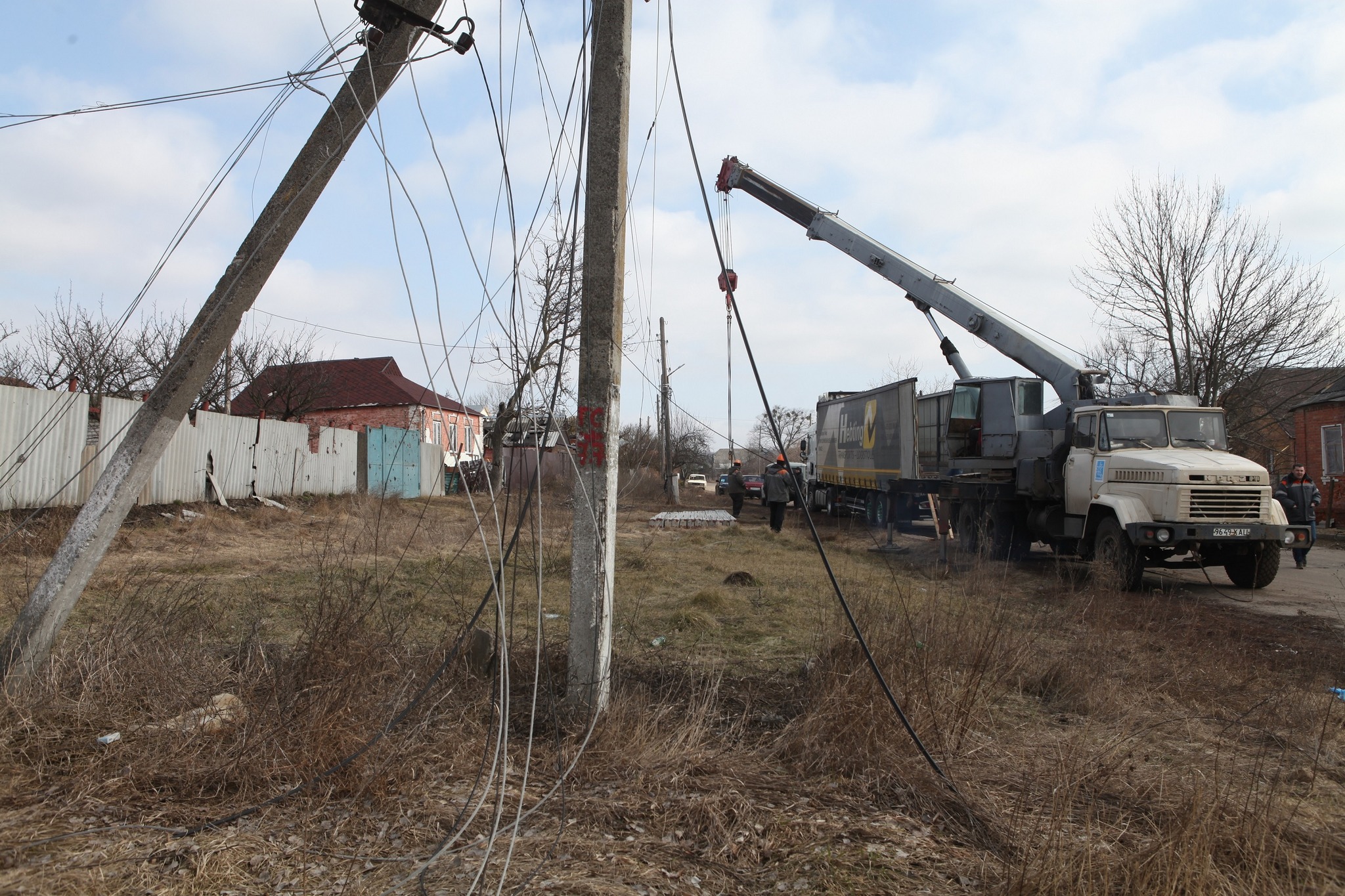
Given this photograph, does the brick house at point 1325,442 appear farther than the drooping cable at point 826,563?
Yes

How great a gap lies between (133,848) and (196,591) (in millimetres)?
3003

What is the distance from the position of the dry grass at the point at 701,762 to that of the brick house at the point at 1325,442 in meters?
20.3

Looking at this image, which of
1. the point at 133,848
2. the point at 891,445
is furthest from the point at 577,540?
the point at 891,445

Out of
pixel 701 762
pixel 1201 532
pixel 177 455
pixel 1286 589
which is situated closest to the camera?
pixel 701 762

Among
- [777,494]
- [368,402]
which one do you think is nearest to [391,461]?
[777,494]

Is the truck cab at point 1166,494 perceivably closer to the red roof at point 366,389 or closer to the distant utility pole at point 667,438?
the distant utility pole at point 667,438

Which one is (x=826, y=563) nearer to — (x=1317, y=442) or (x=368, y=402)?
(x=1317, y=442)

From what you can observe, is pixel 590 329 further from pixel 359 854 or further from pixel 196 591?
pixel 196 591

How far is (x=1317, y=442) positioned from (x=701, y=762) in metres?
27.5

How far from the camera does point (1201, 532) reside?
30.9 ft

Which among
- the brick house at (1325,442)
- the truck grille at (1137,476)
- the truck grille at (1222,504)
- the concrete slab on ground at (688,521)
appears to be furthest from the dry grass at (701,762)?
the brick house at (1325,442)

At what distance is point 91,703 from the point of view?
12.4 feet

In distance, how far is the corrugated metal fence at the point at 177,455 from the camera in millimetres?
11844

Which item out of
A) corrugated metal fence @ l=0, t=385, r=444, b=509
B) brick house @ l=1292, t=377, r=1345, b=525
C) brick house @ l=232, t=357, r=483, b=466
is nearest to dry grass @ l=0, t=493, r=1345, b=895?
corrugated metal fence @ l=0, t=385, r=444, b=509
